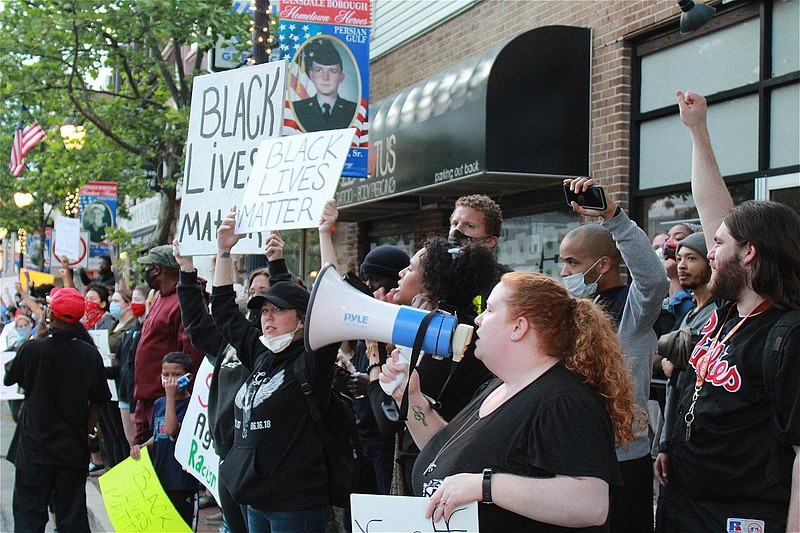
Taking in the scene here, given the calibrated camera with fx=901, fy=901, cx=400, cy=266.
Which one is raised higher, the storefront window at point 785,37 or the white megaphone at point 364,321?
the storefront window at point 785,37

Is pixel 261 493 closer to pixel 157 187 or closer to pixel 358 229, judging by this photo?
pixel 157 187

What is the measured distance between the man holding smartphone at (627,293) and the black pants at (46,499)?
171 inches

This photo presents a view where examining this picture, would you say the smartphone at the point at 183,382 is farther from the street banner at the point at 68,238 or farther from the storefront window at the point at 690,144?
the street banner at the point at 68,238

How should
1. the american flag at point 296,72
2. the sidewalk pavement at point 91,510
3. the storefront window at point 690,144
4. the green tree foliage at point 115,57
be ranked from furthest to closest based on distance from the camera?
the green tree foliage at point 115,57 < the american flag at point 296,72 < the sidewalk pavement at point 91,510 < the storefront window at point 690,144

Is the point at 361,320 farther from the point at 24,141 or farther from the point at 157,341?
the point at 24,141

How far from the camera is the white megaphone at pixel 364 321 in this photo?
2.76m

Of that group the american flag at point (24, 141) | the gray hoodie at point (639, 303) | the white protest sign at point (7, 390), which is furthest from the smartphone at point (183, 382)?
the american flag at point (24, 141)

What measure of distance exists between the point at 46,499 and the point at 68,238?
284 inches

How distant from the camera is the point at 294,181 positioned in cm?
438

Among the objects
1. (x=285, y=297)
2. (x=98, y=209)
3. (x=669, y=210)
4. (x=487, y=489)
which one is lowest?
(x=487, y=489)

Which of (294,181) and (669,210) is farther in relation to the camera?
(669,210)

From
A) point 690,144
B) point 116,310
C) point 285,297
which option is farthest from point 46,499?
point 690,144

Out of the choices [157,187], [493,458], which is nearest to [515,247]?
[157,187]

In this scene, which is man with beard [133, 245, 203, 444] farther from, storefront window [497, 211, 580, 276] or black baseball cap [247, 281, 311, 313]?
storefront window [497, 211, 580, 276]
